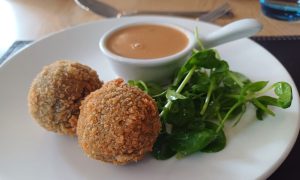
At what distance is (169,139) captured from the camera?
107 centimetres

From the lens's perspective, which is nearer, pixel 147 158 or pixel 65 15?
pixel 147 158

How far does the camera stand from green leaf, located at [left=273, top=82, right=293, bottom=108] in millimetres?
1087

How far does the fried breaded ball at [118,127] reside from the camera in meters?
0.95

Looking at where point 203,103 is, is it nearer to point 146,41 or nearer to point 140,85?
point 140,85

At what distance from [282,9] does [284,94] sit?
3.20ft

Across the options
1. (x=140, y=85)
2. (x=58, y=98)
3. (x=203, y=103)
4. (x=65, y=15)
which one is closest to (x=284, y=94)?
(x=203, y=103)

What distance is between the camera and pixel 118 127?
37.4 inches

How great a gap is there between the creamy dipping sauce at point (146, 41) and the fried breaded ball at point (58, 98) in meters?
0.27

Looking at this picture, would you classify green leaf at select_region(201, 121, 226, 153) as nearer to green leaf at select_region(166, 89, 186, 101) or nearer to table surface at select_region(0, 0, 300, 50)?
green leaf at select_region(166, 89, 186, 101)

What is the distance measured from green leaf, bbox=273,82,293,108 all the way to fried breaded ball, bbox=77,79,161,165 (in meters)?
0.38

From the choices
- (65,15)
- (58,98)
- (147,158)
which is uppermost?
(58,98)

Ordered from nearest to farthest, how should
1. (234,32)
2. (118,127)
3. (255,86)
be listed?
(118,127) → (255,86) → (234,32)

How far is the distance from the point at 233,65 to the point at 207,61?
9.2 inches

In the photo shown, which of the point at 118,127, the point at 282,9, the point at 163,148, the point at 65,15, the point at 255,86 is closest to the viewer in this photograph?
the point at 118,127
